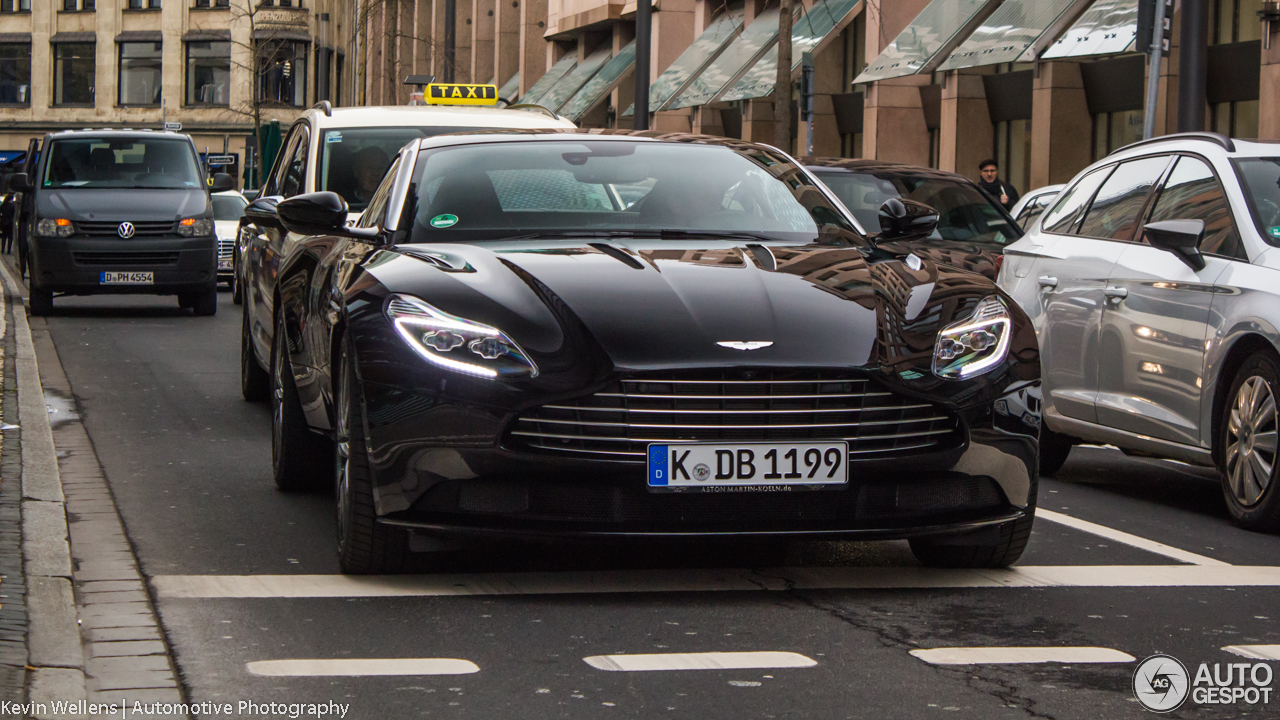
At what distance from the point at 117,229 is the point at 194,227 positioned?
0.81m

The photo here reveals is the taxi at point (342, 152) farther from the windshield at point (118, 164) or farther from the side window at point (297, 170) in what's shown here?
the windshield at point (118, 164)

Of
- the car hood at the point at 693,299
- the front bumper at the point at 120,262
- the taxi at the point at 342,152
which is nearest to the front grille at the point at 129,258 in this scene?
the front bumper at the point at 120,262

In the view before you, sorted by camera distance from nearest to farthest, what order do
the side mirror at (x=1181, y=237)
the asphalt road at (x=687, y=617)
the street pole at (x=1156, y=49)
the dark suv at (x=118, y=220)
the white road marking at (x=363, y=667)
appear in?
the asphalt road at (x=687, y=617) < the white road marking at (x=363, y=667) < the side mirror at (x=1181, y=237) < the street pole at (x=1156, y=49) < the dark suv at (x=118, y=220)

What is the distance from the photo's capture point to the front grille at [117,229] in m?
20.6

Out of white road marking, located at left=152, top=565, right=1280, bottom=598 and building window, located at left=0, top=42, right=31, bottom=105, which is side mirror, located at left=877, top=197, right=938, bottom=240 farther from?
building window, located at left=0, top=42, right=31, bottom=105

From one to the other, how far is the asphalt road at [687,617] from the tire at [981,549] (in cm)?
10

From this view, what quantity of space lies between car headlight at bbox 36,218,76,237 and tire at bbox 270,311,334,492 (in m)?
13.1

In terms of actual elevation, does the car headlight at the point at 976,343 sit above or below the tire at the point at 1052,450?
above

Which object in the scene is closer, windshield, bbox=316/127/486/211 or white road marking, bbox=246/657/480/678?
white road marking, bbox=246/657/480/678

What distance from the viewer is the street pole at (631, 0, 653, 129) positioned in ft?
82.2

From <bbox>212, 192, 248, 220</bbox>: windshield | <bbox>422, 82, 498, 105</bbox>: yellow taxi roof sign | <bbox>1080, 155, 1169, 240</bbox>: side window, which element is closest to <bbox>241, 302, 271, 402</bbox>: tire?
<bbox>1080, 155, 1169, 240</bbox>: side window

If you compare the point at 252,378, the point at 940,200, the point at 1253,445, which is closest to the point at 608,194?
the point at 1253,445

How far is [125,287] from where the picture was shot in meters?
20.8

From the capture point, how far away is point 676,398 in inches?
212
